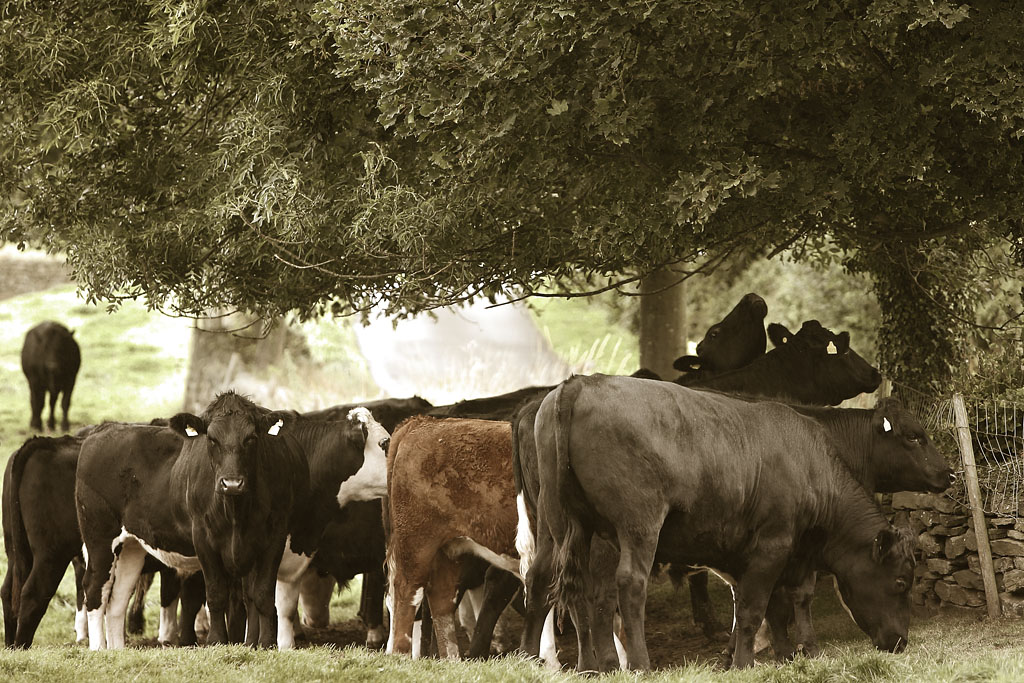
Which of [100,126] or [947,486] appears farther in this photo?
[100,126]

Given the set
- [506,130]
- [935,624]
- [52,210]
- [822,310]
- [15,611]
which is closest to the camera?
[506,130]

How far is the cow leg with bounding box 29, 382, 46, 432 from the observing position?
76.1 feet

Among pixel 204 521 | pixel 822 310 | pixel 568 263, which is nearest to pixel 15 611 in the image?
pixel 204 521

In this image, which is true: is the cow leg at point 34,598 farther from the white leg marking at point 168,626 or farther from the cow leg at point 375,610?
the cow leg at point 375,610

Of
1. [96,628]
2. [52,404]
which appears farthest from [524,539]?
[52,404]

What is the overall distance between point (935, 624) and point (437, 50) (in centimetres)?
655

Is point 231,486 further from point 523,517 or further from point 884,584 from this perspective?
point 884,584

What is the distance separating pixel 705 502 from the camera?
30.7ft

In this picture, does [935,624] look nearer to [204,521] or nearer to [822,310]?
[204,521]

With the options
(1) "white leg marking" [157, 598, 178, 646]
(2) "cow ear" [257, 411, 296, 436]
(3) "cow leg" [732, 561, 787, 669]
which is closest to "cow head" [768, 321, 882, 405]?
(3) "cow leg" [732, 561, 787, 669]

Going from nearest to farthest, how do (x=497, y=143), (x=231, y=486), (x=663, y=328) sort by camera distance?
(x=231, y=486) → (x=497, y=143) → (x=663, y=328)

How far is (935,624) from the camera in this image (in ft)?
37.2

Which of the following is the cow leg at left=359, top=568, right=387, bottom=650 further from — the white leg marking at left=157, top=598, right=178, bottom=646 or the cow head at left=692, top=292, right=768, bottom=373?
the cow head at left=692, top=292, right=768, bottom=373

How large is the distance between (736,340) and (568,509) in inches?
221
